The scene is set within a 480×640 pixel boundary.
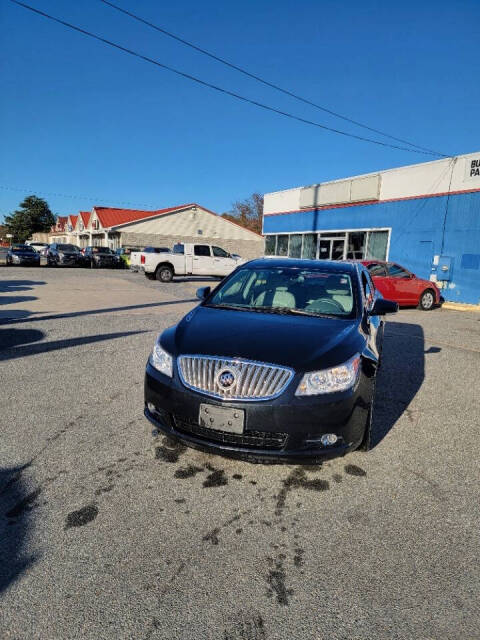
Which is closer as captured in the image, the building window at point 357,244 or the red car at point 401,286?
the red car at point 401,286

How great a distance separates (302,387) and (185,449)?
49.8 inches

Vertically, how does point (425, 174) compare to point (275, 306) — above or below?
above

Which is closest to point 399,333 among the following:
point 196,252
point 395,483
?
point 395,483

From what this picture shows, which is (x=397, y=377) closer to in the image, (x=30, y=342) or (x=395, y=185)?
(x=30, y=342)

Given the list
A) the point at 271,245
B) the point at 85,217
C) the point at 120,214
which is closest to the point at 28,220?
the point at 85,217

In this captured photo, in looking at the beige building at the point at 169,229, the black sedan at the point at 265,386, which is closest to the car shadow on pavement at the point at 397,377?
the black sedan at the point at 265,386

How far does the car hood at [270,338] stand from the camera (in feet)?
9.01

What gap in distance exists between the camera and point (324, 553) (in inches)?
87.2

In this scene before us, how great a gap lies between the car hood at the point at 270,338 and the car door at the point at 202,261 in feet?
55.3

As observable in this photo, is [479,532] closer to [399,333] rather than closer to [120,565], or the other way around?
[120,565]

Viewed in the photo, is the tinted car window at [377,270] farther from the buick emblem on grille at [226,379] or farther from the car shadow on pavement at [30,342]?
the buick emblem on grille at [226,379]

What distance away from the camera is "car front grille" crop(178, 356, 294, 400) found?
259cm

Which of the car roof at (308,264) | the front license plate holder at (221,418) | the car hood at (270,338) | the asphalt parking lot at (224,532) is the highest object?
the car roof at (308,264)

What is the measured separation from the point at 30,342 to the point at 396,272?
33.1 ft
